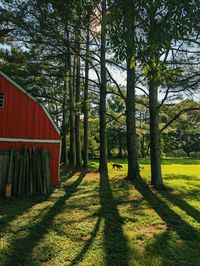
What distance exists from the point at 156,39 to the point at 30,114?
8593 millimetres

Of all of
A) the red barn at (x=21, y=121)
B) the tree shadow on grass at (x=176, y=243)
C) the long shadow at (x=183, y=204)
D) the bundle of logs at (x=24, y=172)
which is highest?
the red barn at (x=21, y=121)

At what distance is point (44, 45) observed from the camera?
1623 centimetres

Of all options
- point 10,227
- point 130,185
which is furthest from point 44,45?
point 10,227

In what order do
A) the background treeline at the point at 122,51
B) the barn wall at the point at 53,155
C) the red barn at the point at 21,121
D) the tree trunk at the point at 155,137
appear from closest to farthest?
the background treeline at the point at 122,51 < the red barn at the point at 21,121 < the barn wall at the point at 53,155 < the tree trunk at the point at 155,137

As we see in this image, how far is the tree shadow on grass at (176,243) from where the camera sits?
18.5 ft

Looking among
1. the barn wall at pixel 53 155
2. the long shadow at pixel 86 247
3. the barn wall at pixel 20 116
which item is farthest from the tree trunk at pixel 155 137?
the long shadow at pixel 86 247

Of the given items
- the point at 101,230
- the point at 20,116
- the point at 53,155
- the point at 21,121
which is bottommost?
the point at 101,230

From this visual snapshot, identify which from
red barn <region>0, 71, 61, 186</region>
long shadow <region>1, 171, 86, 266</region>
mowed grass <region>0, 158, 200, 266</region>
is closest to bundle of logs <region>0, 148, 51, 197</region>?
mowed grass <region>0, 158, 200, 266</region>

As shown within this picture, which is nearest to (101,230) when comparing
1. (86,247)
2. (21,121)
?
(86,247)

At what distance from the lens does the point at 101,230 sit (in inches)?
286

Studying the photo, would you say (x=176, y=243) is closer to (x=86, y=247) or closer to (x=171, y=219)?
(x=86, y=247)

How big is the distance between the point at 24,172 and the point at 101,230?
529 cm

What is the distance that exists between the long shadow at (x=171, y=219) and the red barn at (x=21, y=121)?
4.88 m

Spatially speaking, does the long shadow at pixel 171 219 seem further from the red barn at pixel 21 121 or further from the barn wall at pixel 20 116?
the barn wall at pixel 20 116
